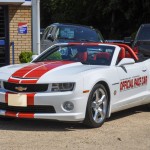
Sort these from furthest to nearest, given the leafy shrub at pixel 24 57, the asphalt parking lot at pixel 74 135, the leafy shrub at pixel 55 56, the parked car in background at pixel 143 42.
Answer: the parked car in background at pixel 143 42, the leafy shrub at pixel 24 57, the leafy shrub at pixel 55 56, the asphalt parking lot at pixel 74 135

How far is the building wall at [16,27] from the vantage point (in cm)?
1383

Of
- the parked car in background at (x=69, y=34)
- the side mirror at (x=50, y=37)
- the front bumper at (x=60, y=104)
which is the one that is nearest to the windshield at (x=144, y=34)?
the parked car in background at (x=69, y=34)

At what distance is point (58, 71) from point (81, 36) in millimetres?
9046

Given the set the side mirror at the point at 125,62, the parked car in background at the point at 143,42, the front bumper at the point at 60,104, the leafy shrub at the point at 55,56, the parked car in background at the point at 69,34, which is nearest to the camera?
the front bumper at the point at 60,104

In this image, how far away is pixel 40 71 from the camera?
7.89m

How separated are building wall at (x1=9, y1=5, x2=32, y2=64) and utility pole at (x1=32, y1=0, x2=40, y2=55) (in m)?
0.11

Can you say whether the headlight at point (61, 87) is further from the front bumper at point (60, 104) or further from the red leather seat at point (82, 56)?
the red leather seat at point (82, 56)

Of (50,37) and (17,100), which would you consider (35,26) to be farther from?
(17,100)

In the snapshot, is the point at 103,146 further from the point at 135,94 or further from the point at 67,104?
the point at 135,94

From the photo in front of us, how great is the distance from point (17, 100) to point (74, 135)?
102cm

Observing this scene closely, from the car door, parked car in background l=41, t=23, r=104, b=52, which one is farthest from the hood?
parked car in background l=41, t=23, r=104, b=52

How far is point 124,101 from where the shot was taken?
8.62m

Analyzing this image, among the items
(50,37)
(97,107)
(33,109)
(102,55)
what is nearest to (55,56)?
(102,55)

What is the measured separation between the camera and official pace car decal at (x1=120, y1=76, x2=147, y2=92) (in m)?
8.53
